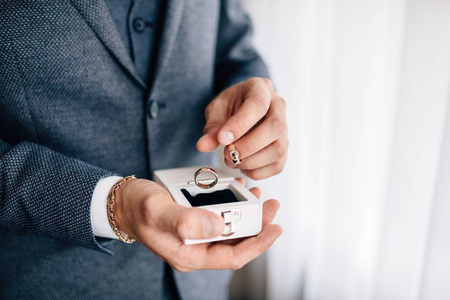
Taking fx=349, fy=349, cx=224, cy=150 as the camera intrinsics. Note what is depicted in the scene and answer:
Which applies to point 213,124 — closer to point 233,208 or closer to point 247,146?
point 247,146

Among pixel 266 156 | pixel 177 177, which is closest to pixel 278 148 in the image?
pixel 266 156

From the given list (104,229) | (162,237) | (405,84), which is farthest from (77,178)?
(405,84)

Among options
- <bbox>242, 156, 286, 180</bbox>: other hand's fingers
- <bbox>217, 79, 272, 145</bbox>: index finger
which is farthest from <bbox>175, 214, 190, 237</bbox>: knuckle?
<bbox>242, 156, 286, 180</bbox>: other hand's fingers

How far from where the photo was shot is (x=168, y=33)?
0.88 meters

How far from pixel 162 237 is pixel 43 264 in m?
0.46

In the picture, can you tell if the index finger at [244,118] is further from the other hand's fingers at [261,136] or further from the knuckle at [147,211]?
the knuckle at [147,211]

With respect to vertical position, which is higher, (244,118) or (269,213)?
(244,118)

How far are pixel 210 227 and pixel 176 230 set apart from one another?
0.18 ft

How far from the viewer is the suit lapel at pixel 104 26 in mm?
769

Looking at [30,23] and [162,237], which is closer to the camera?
[162,237]

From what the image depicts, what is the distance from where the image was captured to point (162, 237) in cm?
62

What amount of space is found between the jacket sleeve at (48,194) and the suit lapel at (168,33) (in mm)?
312

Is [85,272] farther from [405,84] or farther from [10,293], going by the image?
[405,84]

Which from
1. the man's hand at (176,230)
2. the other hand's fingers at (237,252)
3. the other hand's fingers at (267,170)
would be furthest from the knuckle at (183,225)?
the other hand's fingers at (267,170)
